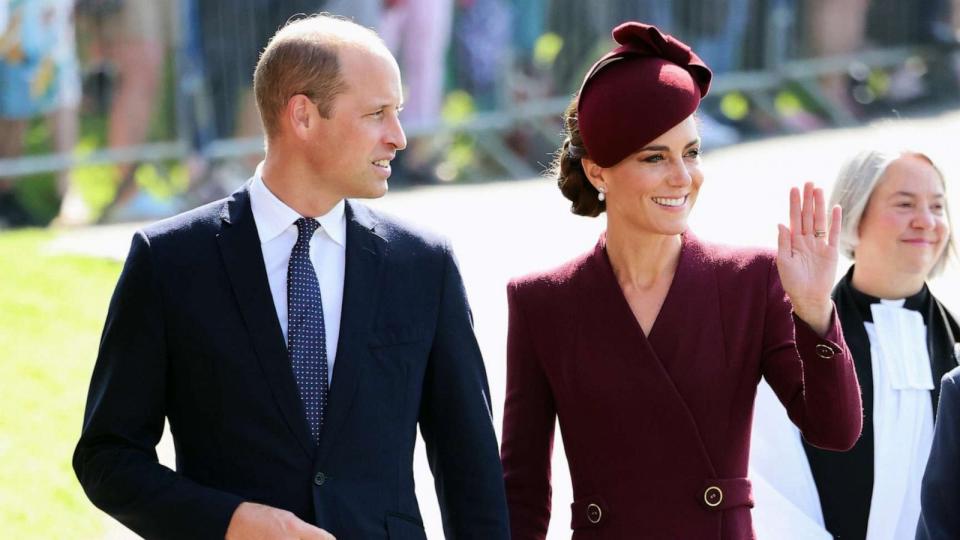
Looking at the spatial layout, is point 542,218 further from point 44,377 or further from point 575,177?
point 575,177

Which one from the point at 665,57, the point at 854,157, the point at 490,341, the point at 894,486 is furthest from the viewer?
the point at 490,341

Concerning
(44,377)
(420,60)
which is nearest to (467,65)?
(420,60)

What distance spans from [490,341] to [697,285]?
477 cm

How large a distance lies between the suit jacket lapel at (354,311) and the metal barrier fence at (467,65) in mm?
7475

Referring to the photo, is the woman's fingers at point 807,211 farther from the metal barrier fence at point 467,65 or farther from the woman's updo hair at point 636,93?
the metal barrier fence at point 467,65

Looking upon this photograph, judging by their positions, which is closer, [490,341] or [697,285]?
[697,285]

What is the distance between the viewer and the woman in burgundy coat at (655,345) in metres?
4.02

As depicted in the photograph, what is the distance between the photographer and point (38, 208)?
36.5 ft

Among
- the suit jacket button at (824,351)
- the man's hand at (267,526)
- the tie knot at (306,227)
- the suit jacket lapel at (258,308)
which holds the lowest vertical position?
the man's hand at (267,526)

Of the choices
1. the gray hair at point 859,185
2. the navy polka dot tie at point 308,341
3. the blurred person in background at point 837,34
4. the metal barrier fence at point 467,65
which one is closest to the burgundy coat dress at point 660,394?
the navy polka dot tie at point 308,341

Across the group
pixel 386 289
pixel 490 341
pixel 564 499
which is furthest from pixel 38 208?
pixel 386 289

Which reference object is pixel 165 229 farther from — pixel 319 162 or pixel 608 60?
pixel 608 60

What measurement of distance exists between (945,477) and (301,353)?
53.0 inches

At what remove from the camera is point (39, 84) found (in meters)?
11.0
